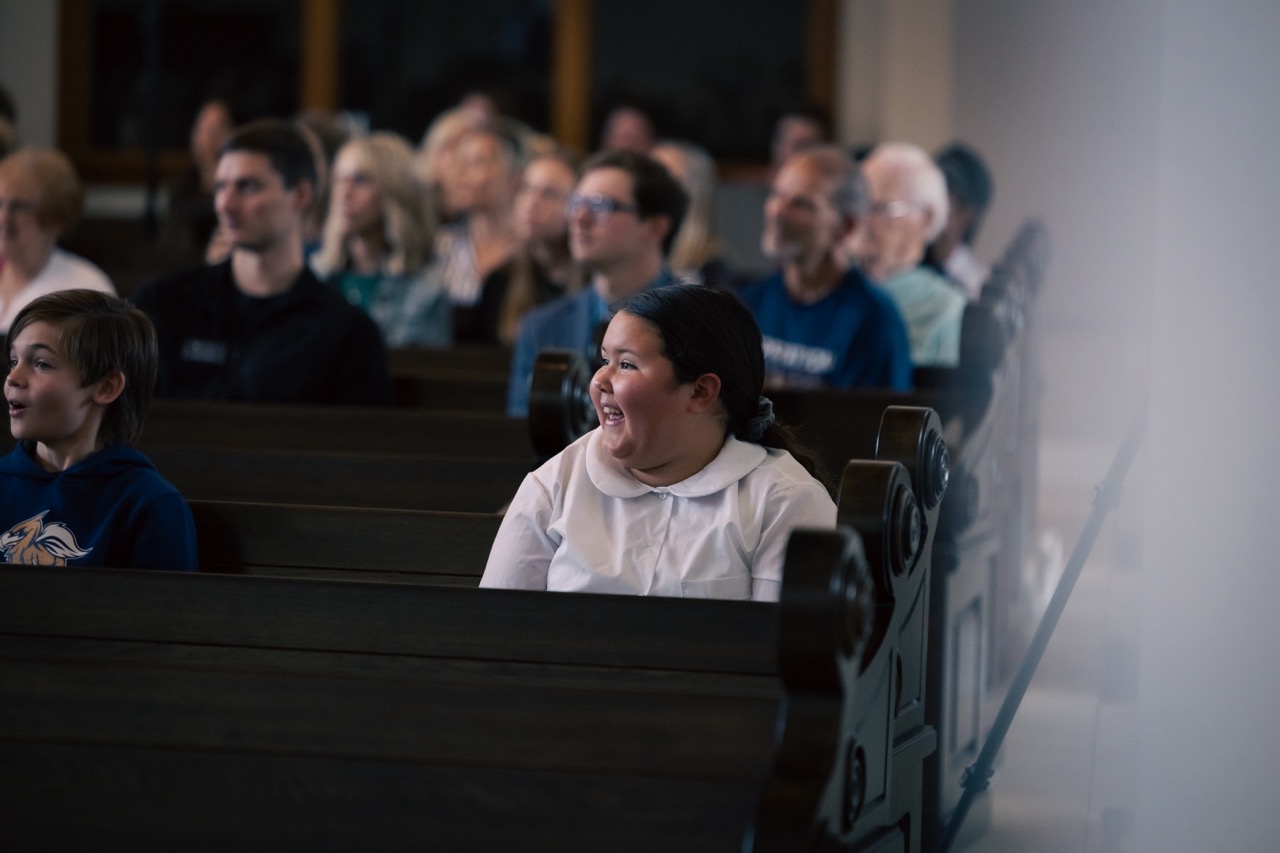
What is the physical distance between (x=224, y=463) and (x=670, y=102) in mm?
6622

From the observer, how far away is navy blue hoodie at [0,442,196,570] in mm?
2285

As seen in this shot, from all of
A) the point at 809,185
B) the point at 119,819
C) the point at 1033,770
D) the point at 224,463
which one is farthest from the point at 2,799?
the point at 809,185

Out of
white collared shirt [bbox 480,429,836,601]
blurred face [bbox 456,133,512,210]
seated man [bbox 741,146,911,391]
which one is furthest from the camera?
blurred face [bbox 456,133,512,210]

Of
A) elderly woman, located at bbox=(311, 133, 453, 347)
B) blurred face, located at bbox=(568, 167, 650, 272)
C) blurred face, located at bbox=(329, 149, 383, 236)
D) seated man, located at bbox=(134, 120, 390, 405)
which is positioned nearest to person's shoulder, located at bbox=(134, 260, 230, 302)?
seated man, located at bbox=(134, 120, 390, 405)

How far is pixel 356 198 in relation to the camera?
16.0 ft

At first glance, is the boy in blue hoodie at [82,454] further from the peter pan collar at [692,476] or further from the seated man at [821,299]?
the seated man at [821,299]

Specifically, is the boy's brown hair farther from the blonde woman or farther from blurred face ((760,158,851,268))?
the blonde woman

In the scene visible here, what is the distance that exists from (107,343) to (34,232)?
1857 millimetres

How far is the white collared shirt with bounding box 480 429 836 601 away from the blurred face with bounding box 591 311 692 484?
0.11ft

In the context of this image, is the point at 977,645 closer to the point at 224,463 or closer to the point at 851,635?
the point at 224,463

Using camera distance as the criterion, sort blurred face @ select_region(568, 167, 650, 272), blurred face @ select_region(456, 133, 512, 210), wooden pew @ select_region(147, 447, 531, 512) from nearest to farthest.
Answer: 1. wooden pew @ select_region(147, 447, 531, 512)
2. blurred face @ select_region(568, 167, 650, 272)
3. blurred face @ select_region(456, 133, 512, 210)

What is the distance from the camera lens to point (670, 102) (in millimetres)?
9117

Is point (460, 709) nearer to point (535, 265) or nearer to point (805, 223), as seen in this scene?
point (805, 223)

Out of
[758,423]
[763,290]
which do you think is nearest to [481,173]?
[763,290]
